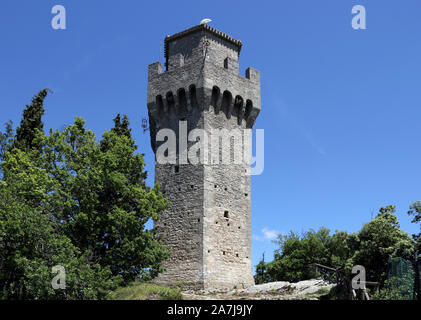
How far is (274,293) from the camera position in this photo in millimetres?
21484

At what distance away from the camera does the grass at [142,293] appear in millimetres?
18797

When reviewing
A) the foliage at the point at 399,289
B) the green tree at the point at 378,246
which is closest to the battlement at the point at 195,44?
the green tree at the point at 378,246

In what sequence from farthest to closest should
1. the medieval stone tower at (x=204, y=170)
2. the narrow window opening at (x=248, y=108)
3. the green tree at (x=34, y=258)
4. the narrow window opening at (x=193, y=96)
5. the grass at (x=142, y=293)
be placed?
the narrow window opening at (x=248, y=108) → the narrow window opening at (x=193, y=96) → the medieval stone tower at (x=204, y=170) → the grass at (x=142, y=293) → the green tree at (x=34, y=258)

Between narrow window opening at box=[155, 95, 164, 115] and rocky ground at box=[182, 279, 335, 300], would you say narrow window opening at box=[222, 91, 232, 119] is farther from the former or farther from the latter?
rocky ground at box=[182, 279, 335, 300]

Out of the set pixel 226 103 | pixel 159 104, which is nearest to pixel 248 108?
pixel 226 103

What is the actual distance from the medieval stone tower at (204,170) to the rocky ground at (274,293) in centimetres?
77

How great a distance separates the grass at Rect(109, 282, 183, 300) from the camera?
61.7 ft

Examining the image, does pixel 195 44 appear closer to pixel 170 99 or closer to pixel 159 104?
pixel 170 99

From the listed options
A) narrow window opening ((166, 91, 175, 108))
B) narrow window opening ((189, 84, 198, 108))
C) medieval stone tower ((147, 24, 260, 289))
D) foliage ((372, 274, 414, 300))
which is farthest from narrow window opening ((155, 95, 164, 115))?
foliage ((372, 274, 414, 300))

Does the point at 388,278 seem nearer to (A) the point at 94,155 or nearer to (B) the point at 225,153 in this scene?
(B) the point at 225,153

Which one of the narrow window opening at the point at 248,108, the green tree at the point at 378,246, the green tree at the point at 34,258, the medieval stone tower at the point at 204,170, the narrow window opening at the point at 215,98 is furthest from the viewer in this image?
the narrow window opening at the point at 248,108

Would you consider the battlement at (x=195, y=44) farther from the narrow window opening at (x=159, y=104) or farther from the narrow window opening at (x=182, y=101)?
the narrow window opening at (x=159, y=104)
